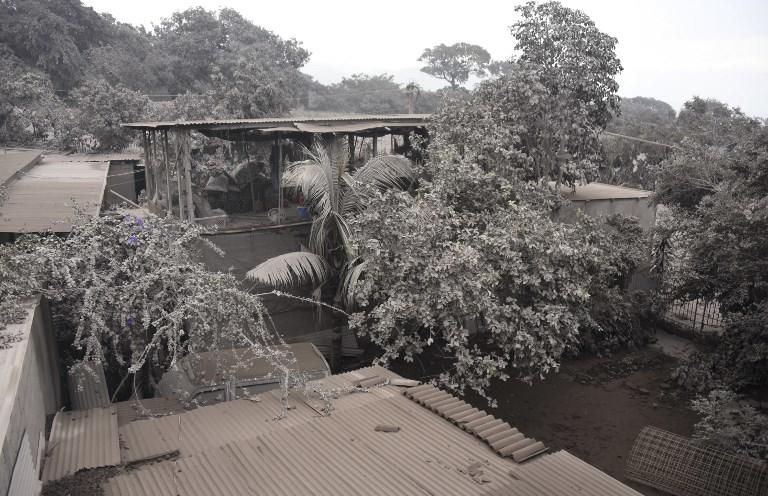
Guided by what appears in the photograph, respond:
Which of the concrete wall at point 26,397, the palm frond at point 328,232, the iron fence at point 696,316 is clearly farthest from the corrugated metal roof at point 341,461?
the iron fence at point 696,316

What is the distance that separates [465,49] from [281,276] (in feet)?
152

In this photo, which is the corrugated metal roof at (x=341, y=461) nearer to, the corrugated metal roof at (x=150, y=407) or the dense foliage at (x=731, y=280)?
the corrugated metal roof at (x=150, y=407)

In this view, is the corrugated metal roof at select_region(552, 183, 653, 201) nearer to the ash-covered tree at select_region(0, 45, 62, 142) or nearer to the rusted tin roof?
the rusted tin roof

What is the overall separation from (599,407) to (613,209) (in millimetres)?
5377

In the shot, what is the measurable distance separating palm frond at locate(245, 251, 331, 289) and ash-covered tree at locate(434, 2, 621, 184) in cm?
352

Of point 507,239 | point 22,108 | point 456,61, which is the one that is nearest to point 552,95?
point 507,239

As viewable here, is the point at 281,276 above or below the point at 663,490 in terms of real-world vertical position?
above

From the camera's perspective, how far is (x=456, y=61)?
50.0 m

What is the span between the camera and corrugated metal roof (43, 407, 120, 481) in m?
3.76

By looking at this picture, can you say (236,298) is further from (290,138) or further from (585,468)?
(290,138)

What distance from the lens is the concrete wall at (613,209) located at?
37.8 feet

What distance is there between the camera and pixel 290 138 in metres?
12.5

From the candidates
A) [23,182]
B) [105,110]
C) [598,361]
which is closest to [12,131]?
[105,110]

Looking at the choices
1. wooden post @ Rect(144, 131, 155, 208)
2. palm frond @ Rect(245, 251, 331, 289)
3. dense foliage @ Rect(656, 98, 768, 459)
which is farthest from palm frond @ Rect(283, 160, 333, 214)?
dense foliage @ Rect(656, 98, 768, 459)
